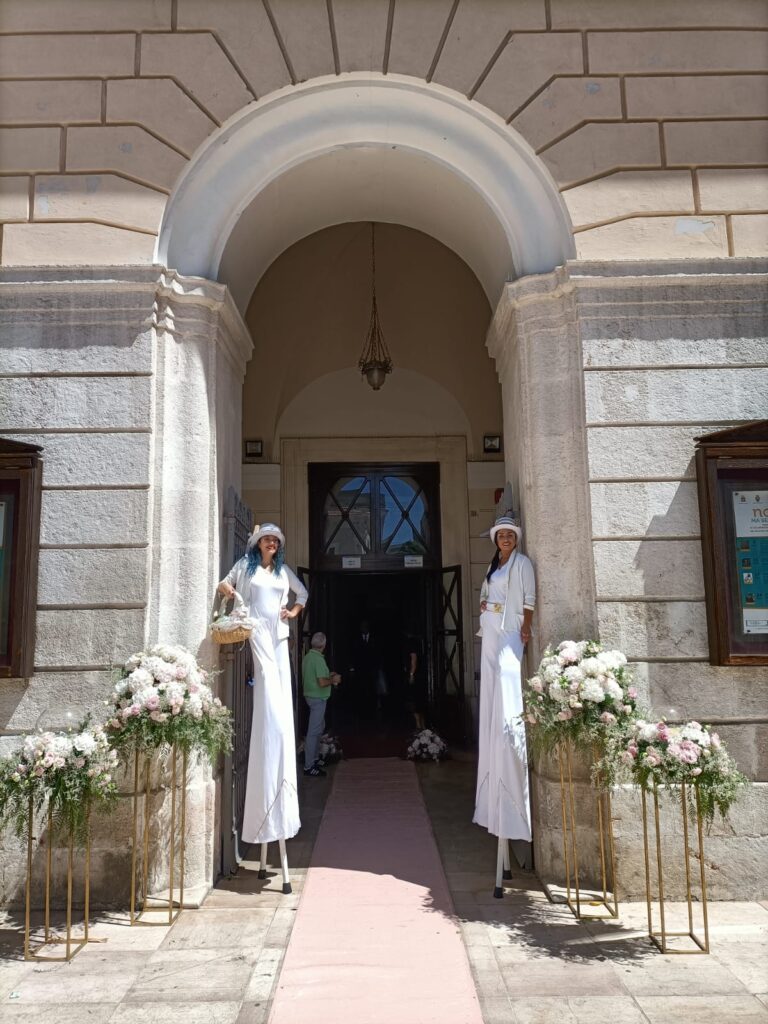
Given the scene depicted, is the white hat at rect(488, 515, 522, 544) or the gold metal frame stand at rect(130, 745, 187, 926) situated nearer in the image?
Answer: the gold metal frame stand at rect(130, 745, 187, 926)

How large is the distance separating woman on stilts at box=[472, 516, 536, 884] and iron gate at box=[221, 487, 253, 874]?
165cm

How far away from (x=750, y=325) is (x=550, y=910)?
3940 millimetres

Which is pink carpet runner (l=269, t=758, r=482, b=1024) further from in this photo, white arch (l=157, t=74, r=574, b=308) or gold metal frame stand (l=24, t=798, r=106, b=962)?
white arch (l=157, t=74, r=574, b=308)

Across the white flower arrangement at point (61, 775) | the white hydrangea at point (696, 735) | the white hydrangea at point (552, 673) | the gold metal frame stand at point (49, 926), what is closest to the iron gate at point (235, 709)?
the gold metal frame stand at point (49, 926)

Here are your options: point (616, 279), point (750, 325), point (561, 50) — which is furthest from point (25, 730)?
point (561, 50)

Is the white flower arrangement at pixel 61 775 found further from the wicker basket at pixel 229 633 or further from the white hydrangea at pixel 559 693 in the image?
the white hydrangea at pixel 559 693

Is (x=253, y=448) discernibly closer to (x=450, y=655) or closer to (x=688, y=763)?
(x=450, y=655)

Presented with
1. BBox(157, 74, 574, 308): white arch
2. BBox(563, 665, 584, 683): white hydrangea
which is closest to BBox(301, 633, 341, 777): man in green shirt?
BBox(157, 74, 574, 308): white arch

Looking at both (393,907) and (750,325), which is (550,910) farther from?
(750,325)

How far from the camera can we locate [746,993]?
3.79 metres

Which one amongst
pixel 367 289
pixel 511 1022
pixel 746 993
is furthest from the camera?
pixel 367 289

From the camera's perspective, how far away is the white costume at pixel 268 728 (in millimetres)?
5297

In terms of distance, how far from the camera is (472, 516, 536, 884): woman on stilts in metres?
5.23

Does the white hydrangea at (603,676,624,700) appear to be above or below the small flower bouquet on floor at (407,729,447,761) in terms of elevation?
above
